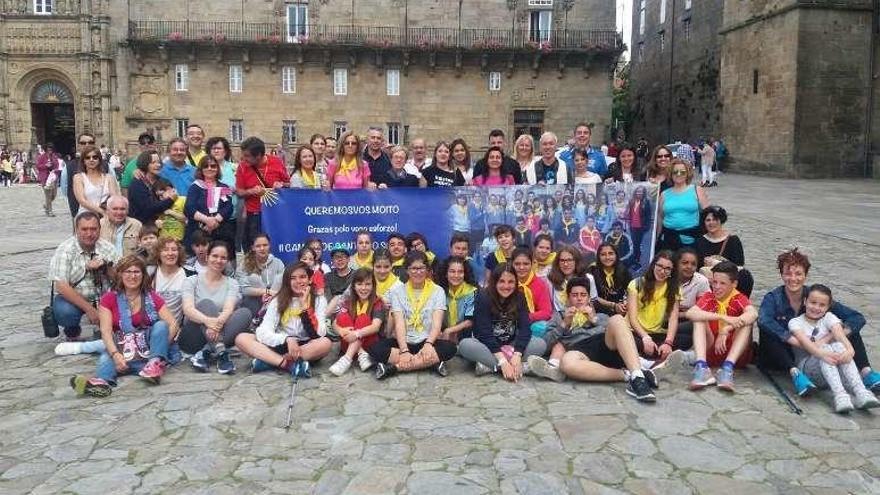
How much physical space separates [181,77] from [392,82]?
33.5ft

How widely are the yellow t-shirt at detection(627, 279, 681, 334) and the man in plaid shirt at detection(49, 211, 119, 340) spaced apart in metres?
5.17

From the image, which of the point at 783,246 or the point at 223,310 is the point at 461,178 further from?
the point at 783,246

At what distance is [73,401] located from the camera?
19.1 feet

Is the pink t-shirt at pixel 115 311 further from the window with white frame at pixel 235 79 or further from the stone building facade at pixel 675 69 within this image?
the stone building facade at pixel 675 69

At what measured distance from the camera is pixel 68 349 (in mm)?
7094

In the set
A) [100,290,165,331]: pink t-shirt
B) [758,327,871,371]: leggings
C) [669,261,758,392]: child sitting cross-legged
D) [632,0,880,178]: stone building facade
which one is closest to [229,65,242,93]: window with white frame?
[632,0,880,178]: stone building facade

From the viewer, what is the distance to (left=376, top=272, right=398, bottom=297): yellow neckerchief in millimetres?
7298

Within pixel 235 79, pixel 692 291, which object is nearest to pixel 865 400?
pixel 692 291

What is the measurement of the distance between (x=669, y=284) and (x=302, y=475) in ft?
12.9

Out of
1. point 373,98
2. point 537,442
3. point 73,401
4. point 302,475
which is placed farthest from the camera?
point 373,98

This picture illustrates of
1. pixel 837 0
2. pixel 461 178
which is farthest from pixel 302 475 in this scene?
pixel 837 0

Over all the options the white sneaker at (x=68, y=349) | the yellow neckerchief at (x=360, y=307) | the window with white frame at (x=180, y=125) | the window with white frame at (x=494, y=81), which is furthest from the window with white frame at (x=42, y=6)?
the yellow neckerchief at (x=360, y=307)

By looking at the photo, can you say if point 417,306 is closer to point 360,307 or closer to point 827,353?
point 360,307

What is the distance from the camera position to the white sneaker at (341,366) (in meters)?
6.55
